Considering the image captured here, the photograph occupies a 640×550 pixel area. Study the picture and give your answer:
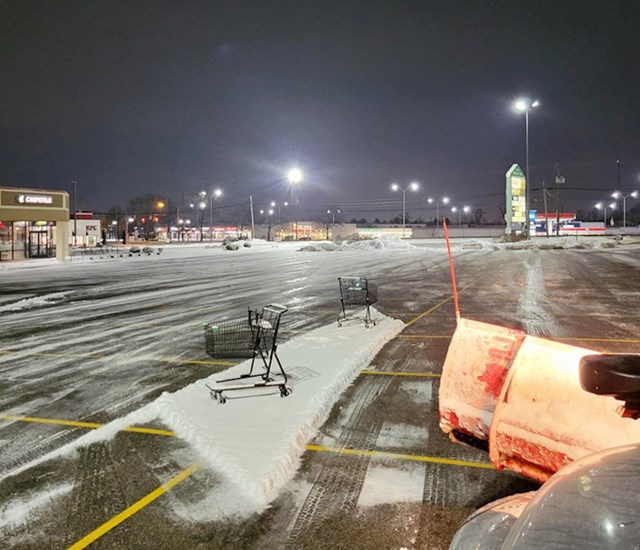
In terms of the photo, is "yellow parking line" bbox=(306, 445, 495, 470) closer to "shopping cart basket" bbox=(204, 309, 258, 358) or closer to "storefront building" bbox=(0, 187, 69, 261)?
"shopping cart basket" bbox=(204, 309, 258, 358)

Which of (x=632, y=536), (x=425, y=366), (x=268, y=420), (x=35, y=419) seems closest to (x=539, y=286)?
(x=425, y=366)

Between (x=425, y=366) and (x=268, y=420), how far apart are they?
3213 millimetres

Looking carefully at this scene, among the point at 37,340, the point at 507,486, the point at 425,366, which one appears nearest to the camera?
the point at 507,486

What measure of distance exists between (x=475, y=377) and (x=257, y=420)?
2589 millimetres

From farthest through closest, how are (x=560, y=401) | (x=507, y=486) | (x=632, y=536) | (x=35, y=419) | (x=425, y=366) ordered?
(x=425, y=366) < (x=35, y=419) < (x=507, y=486) < (x=560, y=401) < (x=632, y=536)

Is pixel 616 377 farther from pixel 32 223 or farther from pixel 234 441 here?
pixel 32 223

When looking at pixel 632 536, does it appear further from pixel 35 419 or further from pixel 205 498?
pixel 35 419

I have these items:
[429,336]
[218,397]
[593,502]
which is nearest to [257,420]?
[218,397]

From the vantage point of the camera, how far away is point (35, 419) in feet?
18.7

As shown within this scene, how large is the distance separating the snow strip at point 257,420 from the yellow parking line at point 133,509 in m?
0.24

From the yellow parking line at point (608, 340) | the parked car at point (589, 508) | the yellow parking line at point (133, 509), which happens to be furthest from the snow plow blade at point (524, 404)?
the yellow parking line at point (608, 340)

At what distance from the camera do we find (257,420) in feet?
17.6

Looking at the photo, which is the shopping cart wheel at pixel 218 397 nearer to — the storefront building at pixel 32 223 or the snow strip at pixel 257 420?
the snow strip at pixel 257 420

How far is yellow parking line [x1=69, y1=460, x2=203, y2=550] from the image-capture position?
3.37 meters
